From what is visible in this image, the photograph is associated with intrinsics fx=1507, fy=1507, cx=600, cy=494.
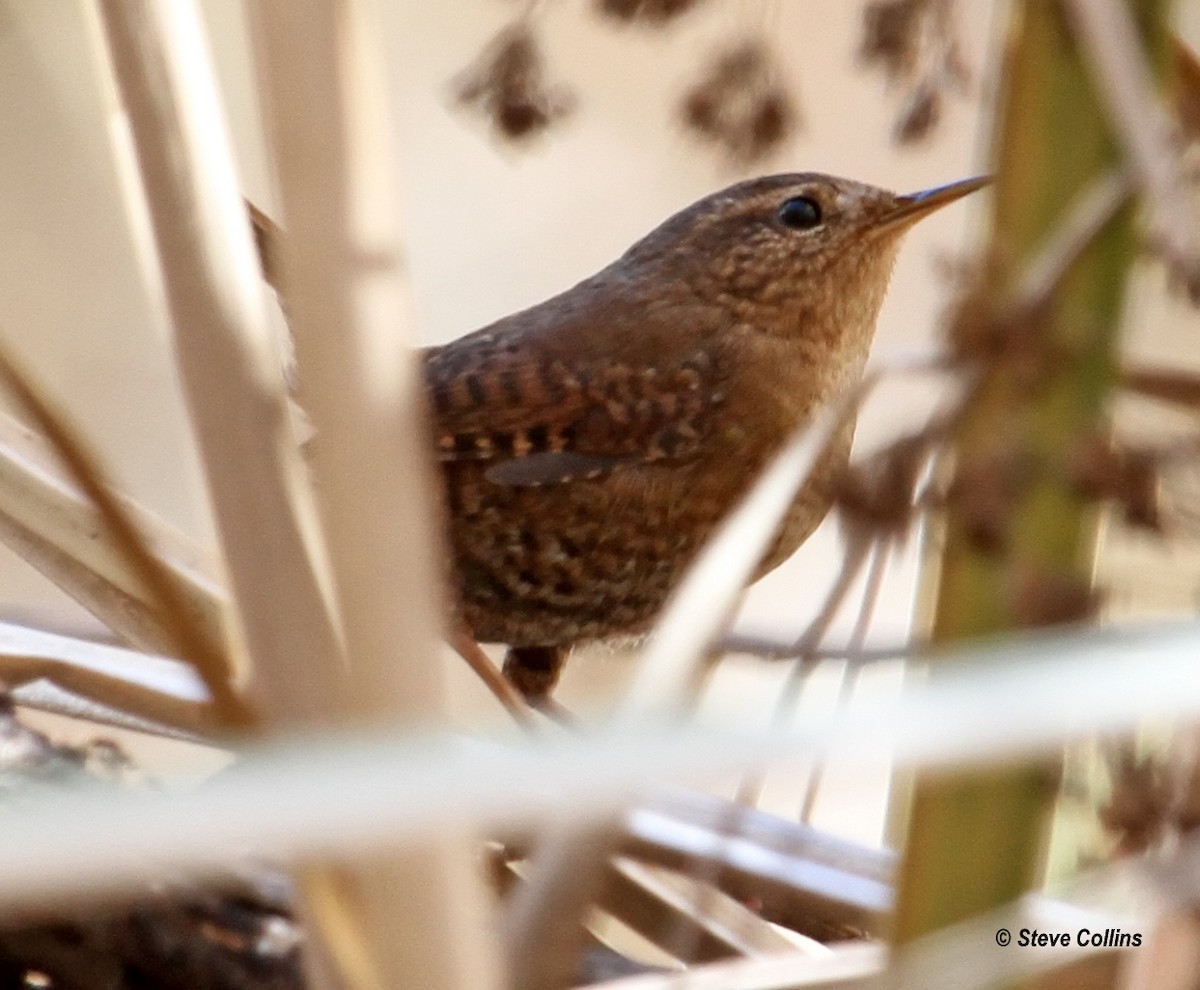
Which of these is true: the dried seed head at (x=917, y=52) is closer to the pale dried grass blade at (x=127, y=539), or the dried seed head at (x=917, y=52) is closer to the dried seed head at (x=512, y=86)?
the dried seed head at (x=512, y=86)

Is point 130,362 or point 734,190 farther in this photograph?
point 130,362

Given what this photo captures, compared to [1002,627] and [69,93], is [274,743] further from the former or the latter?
[69,93]

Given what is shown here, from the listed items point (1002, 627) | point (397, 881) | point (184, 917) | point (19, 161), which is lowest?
point (184, 917)

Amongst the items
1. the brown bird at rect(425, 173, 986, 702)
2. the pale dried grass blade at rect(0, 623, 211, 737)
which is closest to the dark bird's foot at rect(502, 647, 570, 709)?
the brown bird at rect(425, 173, 986, 702)

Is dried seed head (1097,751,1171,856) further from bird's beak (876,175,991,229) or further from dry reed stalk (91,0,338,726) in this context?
bird's beak (876,175,991,229)

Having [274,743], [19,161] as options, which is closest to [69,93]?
[19,161]

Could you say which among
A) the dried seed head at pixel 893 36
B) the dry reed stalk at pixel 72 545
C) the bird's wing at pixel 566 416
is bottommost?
the dry reed stalk at pixel 72 545

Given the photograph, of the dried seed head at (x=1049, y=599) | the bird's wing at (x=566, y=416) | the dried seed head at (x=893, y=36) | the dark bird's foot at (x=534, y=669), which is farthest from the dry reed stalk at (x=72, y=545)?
the dried seed head at (x=1049, y=599)
